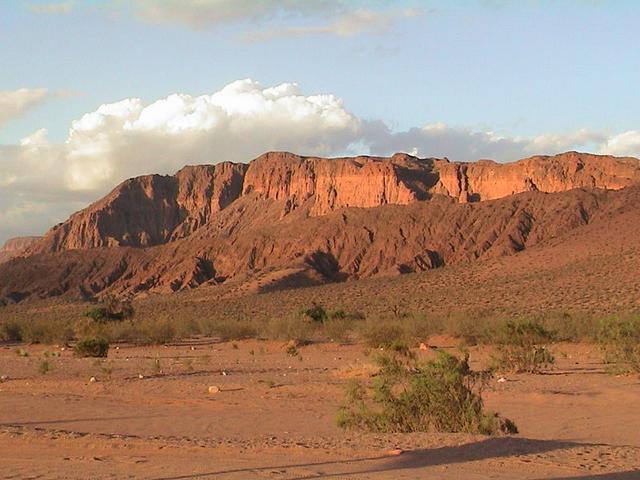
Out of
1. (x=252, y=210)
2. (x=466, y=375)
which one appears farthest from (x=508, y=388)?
(x=252, y=210)

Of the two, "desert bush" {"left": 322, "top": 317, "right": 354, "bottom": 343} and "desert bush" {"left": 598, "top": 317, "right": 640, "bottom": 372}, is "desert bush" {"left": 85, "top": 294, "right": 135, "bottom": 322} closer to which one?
"desert bush" {"left": 322, "top": 317, "right": 354, "bottom": 343}

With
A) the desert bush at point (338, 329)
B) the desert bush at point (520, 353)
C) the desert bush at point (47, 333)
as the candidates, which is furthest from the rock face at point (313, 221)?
the desert bush at point (520, 353)

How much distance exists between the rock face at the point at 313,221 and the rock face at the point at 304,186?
8.5 inches

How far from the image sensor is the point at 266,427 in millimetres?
18328

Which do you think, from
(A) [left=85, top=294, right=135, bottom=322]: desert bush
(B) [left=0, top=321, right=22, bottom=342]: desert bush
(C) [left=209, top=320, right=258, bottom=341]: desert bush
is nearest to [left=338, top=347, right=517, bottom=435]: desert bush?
(C) [left=209, top=320, right=258, bottom=341]: desert bush

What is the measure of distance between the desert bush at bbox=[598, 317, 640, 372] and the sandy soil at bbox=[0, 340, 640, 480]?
79 cm

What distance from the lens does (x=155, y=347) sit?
46969 mm

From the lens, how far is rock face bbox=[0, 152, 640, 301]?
99.7 meters

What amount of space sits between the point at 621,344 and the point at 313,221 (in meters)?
92.9

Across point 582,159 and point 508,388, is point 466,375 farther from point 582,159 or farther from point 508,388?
point 582,159

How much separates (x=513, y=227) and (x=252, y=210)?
57445 mm

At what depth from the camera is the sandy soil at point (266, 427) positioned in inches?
483

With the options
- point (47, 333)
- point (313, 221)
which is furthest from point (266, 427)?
point (313, 221)

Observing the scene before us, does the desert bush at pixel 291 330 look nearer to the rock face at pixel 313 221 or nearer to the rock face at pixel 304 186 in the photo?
the rock face at pixel 313 221
